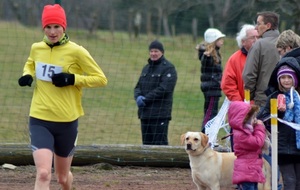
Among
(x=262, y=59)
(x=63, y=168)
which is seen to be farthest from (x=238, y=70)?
(x=63, y=168)

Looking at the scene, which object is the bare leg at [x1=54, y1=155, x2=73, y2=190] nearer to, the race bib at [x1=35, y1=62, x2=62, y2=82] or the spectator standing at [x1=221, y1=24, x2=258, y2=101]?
the race bib at [x1=35, y1=62, x2=62, y2=82]

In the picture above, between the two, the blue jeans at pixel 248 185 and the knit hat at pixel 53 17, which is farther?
the blue jeans at pixel 248 185

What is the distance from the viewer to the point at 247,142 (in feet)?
24.2

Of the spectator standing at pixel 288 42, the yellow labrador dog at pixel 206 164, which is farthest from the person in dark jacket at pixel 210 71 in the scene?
the spectator standing at pixel 288 42

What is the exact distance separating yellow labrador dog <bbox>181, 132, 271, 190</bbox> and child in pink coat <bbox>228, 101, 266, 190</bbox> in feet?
2.83

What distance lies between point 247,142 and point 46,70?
6.33ft

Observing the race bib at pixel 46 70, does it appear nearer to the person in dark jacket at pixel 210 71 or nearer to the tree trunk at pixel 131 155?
the tree trunk at pixel 131 155

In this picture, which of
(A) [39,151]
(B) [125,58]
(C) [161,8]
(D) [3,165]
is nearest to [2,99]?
(B) [125,58]

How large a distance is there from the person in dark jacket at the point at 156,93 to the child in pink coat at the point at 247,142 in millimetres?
3756

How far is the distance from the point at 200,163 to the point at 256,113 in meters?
1.16

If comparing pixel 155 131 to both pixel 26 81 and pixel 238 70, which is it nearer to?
pixel 238 70

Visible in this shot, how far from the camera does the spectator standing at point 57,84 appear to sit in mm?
7324

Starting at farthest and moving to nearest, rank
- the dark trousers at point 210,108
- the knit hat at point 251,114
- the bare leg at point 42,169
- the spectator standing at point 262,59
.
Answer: the dark trousers at point 210,108, the spectator standing at point 262,59, the knit hat at point 251,114, the bare leg at point 42,169

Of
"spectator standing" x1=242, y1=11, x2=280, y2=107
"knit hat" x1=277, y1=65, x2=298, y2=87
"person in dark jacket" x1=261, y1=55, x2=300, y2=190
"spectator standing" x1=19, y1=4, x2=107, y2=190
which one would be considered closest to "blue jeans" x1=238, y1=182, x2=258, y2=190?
"person in dark jacket" x1=261, y1=55, x2=300, y2=190
